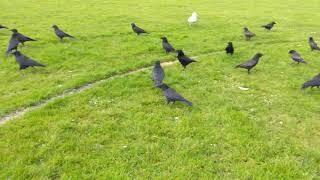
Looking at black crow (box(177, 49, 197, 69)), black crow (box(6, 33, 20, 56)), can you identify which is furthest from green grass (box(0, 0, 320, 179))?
black crow (box(6, 33, 20, 56))

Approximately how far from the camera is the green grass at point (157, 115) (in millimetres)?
9172

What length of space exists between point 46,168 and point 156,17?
987 inches

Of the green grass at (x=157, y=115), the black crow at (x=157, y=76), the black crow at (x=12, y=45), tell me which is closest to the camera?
the green grass at (x=157, y=115)

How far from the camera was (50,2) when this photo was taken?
4184 cm

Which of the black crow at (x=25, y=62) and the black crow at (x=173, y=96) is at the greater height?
the black crow at (x=25, y=62)

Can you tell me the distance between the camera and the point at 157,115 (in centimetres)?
1180

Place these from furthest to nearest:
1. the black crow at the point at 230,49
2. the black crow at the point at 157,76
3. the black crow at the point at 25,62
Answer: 1. the black crow at the point at 230,49
2. the black crow at the point at 25,62
3. the black crow at the point at 157,76

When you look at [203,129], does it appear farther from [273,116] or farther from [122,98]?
[122,98]

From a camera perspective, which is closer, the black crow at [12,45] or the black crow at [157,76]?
the black crow at [157,76]

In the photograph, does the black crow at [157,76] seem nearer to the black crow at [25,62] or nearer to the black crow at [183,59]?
the black crow at [183,59]

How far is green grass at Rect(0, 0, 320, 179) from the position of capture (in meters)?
9.17

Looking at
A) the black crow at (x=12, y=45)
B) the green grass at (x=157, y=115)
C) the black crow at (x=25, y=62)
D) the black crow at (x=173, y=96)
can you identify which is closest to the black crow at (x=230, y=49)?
the green grass at (x=157, y=115)

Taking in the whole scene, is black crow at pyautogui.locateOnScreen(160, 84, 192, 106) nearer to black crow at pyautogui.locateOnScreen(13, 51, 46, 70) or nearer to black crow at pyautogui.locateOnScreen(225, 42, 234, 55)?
black crow at pyautogui.locateOnScreen(13, 51, 46, 70)

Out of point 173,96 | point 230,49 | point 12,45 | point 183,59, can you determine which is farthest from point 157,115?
point 12,45
